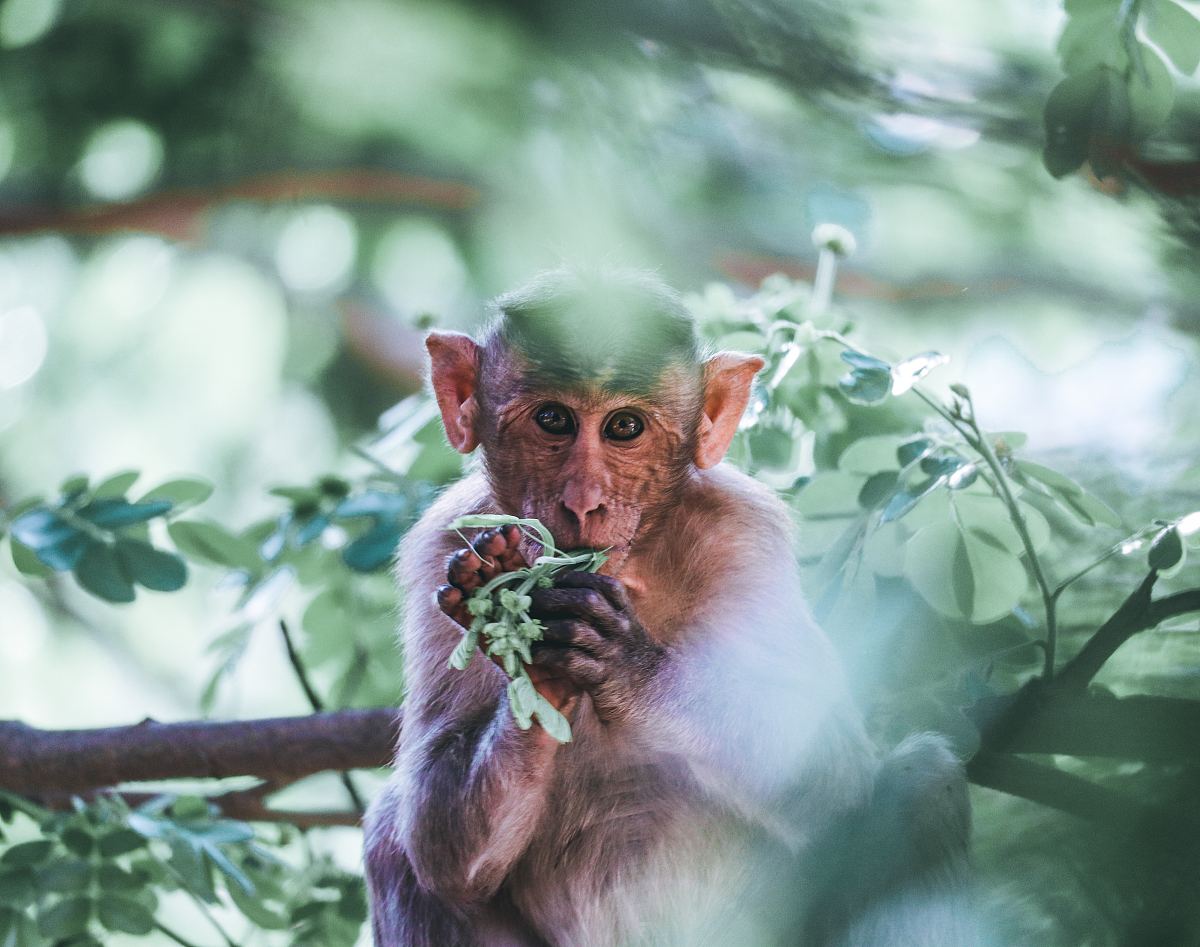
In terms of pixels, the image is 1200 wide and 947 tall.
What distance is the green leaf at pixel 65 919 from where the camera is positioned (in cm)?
386

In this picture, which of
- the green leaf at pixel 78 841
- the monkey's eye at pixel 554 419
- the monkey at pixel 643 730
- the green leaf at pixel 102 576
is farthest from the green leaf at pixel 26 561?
the monkey's eye at pixel 554 419

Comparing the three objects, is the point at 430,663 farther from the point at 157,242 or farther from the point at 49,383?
the point at 49,383

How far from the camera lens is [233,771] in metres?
4.54

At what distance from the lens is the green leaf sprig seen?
2.72 meters

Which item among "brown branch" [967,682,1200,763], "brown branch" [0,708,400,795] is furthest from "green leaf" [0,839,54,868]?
"brown branch" [967,682,1200,763]

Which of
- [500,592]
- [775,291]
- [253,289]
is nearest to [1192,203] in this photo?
[500,592]

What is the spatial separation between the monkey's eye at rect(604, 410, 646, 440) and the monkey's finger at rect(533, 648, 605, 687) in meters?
0.72

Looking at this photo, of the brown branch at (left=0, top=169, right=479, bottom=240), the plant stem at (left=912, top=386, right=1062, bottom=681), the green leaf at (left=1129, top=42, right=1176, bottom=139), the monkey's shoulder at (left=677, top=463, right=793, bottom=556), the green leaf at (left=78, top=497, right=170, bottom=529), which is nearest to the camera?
the green leaf at (left=1129, top=42, right=1176, bottom=139)

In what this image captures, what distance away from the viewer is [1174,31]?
2.33 meters

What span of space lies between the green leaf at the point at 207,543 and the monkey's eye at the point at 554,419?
1.54m

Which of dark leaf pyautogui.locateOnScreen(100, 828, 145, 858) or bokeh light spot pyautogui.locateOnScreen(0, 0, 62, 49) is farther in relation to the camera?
dark leaf pyautogui.locateOnScreen(100, 828, 145, 858)

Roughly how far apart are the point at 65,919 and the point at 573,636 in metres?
2.02

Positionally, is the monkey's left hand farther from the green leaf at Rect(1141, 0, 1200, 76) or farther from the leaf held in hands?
the green leaf at Rect(1141, 0, 1200, 76)

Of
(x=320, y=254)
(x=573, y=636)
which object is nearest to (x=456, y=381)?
(x=573, y=636)
